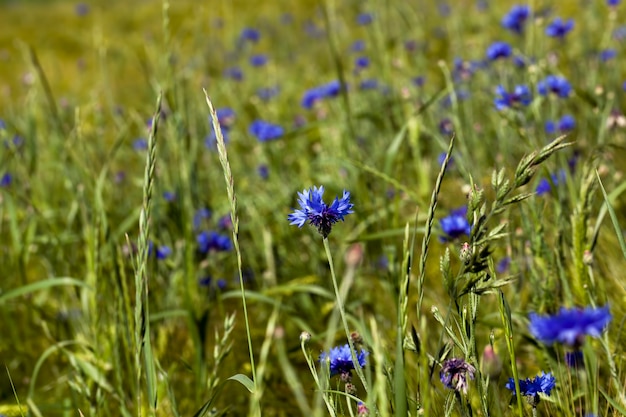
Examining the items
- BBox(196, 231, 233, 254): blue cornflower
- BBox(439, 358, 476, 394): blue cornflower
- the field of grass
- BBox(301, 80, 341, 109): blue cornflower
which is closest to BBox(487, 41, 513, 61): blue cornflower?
the field of grass

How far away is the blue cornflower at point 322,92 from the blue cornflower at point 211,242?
898 millimetres

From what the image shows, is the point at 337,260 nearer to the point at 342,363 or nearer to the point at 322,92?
the point at 342,363

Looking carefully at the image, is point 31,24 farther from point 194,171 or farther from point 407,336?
point 407,336

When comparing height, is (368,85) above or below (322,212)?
above

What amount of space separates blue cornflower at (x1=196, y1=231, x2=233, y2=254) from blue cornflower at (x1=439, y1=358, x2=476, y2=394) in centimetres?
117

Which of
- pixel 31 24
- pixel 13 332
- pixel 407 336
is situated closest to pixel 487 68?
pixel 13 332

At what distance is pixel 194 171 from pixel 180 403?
65 cm

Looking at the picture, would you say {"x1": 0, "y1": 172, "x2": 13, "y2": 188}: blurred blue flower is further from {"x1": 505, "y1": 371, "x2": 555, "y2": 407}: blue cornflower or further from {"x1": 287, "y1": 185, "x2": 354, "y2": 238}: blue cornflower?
{"x1": 505, "y1": 371, "x2": 555, "y2": 407}: blue cornflower

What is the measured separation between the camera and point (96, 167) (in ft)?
6.55

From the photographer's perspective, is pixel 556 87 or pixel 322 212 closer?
pixel 322 212

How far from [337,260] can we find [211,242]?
0.35m

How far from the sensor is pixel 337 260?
1768 mm

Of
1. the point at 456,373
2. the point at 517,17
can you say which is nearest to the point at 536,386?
the point at 456,373

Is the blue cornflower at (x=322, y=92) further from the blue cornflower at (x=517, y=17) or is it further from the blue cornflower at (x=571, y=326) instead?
the blue cornflower at (x=571, y=326)
